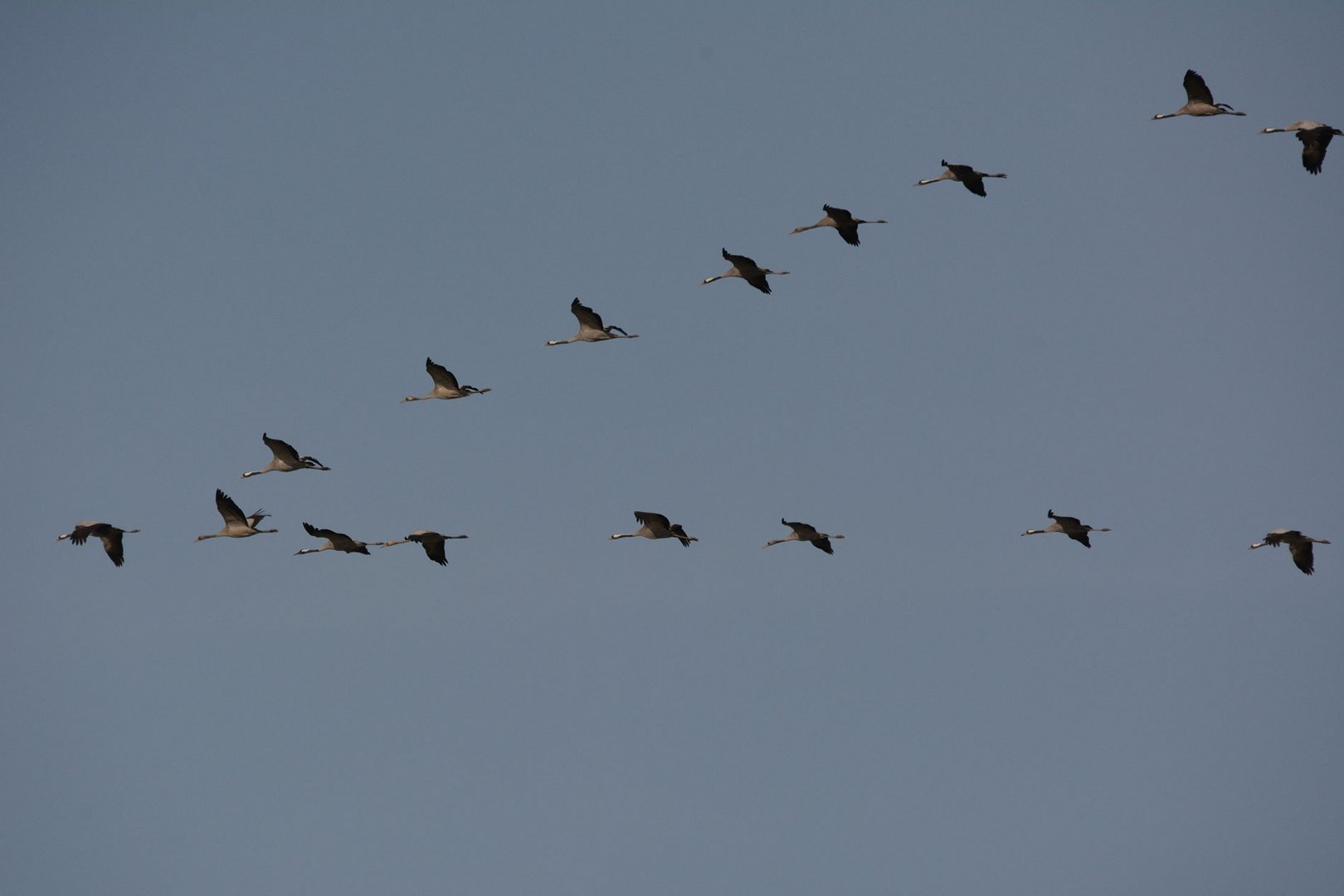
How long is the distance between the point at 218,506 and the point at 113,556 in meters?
3.04

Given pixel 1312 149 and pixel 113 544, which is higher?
pixel 1312 149

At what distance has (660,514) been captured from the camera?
50656 millimetres

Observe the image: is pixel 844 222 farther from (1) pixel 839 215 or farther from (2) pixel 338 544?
(2) pixel 338 544

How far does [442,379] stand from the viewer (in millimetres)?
54469

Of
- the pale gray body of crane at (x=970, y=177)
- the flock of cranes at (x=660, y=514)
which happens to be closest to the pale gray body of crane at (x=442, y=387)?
the flock of cranes at (x=660, y=514)

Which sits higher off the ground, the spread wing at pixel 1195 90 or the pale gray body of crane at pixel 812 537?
the spread wing at pixel 1195 90

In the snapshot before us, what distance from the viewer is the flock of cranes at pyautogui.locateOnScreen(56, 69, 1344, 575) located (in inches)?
1948

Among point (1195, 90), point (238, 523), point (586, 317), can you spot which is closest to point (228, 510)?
point (238, 523)

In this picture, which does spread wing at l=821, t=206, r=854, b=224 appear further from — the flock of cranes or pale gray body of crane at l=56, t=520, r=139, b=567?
pale gray body of crane at l=56, t=520, r=139, b=567

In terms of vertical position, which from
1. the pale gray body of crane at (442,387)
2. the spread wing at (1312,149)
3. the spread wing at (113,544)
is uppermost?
the spread wing at (1312,149)

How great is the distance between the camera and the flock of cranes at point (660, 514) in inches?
1948


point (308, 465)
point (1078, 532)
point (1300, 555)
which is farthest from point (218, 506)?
point (1300, 555)

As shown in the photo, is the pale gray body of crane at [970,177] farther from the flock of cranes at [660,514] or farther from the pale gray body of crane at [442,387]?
the pale gray body of crane at [442,387]

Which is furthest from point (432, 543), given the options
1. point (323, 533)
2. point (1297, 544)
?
point (1297, 544)
